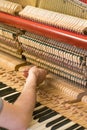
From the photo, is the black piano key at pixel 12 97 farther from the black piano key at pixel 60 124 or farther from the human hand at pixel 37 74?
the black piano key at pixel 60 124

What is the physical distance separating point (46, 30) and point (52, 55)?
→ 206 mm

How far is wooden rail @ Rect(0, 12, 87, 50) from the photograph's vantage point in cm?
207

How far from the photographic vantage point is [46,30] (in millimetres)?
2285

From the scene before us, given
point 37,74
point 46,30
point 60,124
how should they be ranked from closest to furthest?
point 60,124 → point 46,30 → point 37,74

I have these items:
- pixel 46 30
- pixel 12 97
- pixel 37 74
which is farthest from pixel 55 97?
pixel 46 30

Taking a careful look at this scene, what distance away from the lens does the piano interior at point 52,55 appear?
2.12m

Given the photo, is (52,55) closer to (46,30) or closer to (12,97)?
(46,30)

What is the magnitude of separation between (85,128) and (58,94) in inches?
18.4

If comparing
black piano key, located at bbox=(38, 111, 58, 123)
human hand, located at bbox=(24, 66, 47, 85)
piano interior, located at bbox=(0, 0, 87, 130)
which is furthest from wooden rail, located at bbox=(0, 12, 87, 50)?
black piano key, located at bbox=(38, 111, 58, 123)

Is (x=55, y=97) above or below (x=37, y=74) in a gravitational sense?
below

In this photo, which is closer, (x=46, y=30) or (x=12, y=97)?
(x=46, y=30)

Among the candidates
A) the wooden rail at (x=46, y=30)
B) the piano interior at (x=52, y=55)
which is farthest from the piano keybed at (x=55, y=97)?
the wooden rail at (x=46, y=30)

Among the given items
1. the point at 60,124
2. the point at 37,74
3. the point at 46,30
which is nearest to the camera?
the point at 60,124

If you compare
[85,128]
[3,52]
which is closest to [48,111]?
[85,128]
